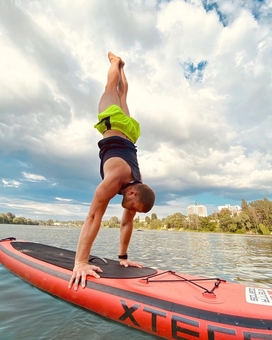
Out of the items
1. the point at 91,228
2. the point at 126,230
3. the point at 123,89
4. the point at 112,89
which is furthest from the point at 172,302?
the point at 123,89

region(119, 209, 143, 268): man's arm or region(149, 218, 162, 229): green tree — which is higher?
region(149, 218, 162, 229): green tree

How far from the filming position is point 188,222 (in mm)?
88938

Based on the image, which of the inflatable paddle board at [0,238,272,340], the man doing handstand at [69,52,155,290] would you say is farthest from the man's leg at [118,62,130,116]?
the inflatable paddle board at [0,238,272,340]

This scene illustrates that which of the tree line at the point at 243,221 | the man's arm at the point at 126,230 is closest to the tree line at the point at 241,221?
the tree line at the point at 243,221

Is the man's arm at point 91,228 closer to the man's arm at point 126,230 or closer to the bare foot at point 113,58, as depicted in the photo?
the man's arm at point 126,230

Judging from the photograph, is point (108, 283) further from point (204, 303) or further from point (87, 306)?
point (204, 303)

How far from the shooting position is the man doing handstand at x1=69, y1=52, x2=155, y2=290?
3639 mm

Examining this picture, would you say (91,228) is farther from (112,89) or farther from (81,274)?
(112,89)

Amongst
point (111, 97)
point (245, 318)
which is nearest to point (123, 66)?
point (111, 97)

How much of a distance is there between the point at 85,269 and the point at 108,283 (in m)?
0.51

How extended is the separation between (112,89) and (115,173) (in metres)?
2.22

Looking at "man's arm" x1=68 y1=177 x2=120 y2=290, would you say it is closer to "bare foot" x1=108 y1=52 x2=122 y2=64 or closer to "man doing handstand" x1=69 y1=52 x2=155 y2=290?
"man doing handstand" x1=69 y1=52 x2=155 y2=290

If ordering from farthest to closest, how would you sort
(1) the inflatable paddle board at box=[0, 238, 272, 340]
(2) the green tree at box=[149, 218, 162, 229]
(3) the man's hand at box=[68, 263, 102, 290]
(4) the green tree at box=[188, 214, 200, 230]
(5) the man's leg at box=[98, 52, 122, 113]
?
(2) the green tree at box=[149, 218, 162, 229] → (4) the green tree at box=[188, 214, 200, 230] → (5) the man's leg at box=[98, 52, 122, 113] → (3) the man's hand at box=[68, 263, 102, 290] → (1) the inflatable paddle board at box=[0, 238, 272, 340]

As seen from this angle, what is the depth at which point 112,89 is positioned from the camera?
5.06 m
